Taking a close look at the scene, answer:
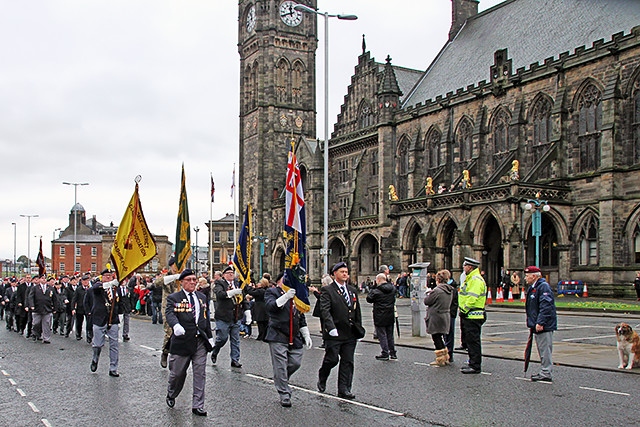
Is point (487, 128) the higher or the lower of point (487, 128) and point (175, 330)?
the higher

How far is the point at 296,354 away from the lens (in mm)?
10188

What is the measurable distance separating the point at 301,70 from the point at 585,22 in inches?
1381

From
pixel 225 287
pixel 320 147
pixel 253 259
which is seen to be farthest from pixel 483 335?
pixel 253 259

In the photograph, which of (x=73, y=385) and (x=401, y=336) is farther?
(x=401, y=336)

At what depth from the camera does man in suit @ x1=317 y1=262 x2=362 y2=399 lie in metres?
10.3

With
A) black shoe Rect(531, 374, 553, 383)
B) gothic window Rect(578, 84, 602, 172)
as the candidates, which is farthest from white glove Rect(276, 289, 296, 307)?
gothic window Rect(578, 84, 602, 172)

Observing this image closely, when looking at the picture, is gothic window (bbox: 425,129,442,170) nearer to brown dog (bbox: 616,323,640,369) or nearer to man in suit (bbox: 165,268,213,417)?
brown dog (bbox: 616,323,640,369)

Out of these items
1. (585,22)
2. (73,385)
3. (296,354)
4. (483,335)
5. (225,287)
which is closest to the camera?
(296,354)

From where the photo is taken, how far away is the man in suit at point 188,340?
9336 millimetres

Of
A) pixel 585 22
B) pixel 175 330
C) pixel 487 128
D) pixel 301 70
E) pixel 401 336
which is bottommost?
pixel 401 336

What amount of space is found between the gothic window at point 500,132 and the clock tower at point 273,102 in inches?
1077

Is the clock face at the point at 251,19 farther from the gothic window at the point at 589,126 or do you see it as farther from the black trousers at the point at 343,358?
the black trousers at the point at 343,358

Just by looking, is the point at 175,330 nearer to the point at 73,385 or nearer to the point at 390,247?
the point at 73,385

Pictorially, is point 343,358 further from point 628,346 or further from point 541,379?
point 628,346
